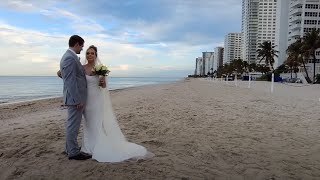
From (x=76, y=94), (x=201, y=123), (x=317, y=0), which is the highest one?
(x=317, y=0)

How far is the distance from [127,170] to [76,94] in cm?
132

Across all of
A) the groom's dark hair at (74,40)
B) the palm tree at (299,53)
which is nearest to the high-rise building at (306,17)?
the palm tree at (299,53)

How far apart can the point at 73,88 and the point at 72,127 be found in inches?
25.5

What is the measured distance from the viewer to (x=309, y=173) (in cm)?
503

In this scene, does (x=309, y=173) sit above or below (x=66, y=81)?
below

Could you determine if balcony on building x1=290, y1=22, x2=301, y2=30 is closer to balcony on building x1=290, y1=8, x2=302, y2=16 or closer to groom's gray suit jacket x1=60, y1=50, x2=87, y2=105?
balcony on building x1=290, y1=8, x2=302, y2=16

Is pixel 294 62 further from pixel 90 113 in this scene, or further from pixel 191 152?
pixel 90 113

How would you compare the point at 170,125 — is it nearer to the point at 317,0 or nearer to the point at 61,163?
the point at 61,163

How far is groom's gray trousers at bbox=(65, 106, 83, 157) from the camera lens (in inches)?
218

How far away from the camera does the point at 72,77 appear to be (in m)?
5.31

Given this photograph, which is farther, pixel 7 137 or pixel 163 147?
pixel 7 137

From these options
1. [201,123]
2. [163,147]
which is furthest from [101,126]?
[201,123]

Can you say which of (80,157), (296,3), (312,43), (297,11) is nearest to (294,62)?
→ (312,43)

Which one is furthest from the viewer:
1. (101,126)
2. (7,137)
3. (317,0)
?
(317,0)
